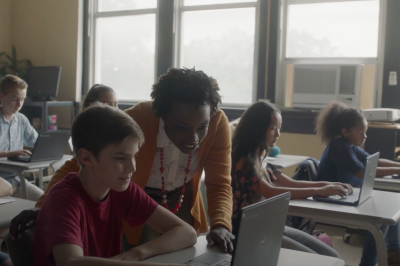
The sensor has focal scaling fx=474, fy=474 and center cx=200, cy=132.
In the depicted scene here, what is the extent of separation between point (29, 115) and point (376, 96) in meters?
4.08

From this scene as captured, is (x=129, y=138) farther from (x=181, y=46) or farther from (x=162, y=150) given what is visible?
(x=181, y=46)

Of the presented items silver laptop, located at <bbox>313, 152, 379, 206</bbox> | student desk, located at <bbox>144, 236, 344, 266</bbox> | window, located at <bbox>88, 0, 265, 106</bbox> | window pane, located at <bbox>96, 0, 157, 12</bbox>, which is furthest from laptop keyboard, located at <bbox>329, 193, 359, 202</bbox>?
window pane, located at <bbox>96, 0, 157, 12</bbox>

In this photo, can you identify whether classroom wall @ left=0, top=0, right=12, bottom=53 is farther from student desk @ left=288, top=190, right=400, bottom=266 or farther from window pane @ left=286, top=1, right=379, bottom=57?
student desk @ left=288, top=190, right=400, bottom=266

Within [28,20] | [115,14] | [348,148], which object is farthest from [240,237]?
[28,20]

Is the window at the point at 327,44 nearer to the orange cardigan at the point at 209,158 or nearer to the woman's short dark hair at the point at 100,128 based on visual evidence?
the orange cardigan at the point at 209,158

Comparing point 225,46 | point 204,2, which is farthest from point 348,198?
point 204,2

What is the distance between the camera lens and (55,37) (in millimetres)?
6086

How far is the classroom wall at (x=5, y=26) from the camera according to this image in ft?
20.6

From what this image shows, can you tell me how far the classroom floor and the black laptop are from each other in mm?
2262

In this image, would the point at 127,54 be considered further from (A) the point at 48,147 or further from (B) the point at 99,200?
(B) the point at 99,200

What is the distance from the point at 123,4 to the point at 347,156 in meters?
3.77

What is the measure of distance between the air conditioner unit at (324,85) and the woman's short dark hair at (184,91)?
127 inches

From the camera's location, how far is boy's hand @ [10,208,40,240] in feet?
4.00

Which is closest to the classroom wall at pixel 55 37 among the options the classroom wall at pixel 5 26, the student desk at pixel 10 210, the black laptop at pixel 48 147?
the classroom wall at pixel 5 26
